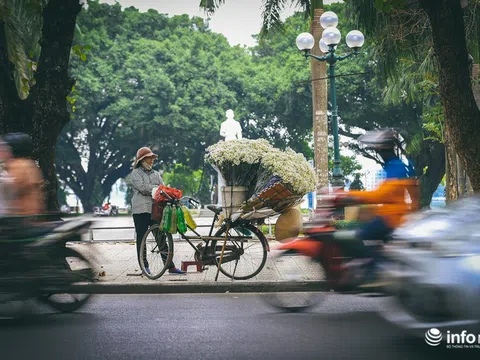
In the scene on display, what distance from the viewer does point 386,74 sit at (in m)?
15.6

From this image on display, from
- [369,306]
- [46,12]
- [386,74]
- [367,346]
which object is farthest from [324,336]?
[386,74]

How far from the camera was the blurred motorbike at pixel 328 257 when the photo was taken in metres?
6.82

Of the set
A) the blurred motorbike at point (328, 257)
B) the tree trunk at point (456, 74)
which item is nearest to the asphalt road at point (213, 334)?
the blurred motorbike at point (328, 257)

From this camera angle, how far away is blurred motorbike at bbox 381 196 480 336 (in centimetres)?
473

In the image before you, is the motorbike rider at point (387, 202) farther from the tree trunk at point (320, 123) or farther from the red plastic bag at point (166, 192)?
the tree trunk at point (320, 123)

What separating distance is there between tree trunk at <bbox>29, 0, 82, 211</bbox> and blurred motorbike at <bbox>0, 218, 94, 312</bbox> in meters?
4.14

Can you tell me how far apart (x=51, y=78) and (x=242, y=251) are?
4.34 m

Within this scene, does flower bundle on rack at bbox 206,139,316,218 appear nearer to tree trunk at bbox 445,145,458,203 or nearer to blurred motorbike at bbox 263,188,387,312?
blurred motorbike at bbox 263,188,387,312

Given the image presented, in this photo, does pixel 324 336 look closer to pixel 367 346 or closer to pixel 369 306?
pixel 367 346

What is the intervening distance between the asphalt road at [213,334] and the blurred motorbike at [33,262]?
360 millimetres

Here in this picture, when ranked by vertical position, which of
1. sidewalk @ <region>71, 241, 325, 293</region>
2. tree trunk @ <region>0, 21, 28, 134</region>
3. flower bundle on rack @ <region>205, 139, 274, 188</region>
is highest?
tree trunk @ <region>0, 21, 28, 134</region>

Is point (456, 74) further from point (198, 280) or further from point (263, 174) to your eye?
point (198, 280)
